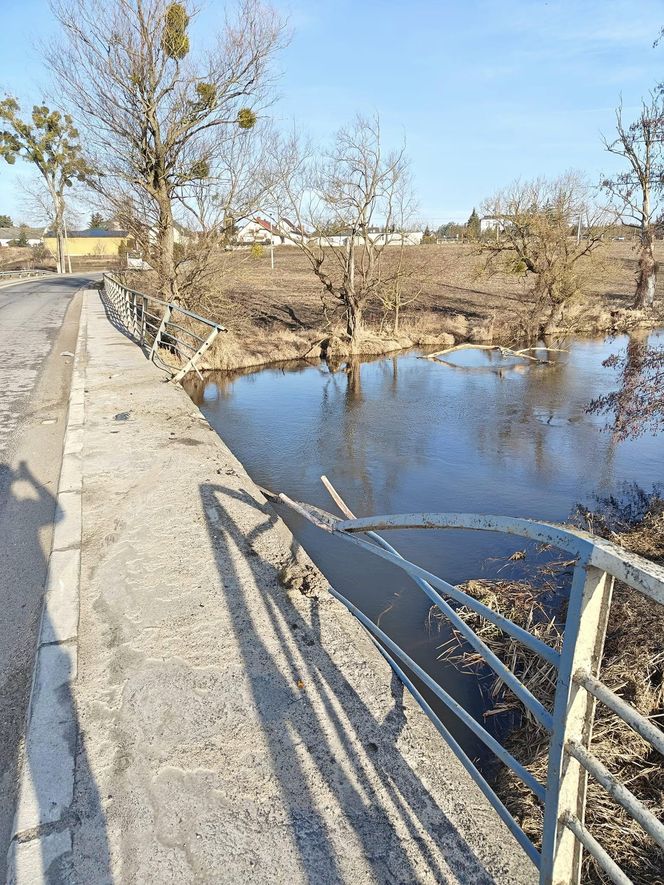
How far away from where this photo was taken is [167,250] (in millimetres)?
16219

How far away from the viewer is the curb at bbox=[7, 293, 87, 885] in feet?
6.57

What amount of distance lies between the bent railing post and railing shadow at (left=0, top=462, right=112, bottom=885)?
1.45 m

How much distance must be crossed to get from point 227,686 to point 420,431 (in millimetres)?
8734

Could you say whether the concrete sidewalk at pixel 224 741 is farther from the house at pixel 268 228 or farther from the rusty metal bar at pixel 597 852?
the house at pixel 268 228

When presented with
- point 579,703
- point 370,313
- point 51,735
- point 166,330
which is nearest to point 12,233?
point 370,313

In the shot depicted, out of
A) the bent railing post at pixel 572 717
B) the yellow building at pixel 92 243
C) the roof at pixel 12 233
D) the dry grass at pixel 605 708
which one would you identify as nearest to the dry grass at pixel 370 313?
the dry grass at pixel 605 708

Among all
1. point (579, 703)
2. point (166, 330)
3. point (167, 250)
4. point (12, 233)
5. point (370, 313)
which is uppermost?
point (12, 233)

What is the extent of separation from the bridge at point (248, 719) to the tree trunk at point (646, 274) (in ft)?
80.1

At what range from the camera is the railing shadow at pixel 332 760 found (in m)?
2.02

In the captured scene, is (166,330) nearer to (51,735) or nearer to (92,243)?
(51,735)

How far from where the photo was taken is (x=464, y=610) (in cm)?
510

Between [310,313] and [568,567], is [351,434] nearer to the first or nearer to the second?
[568,567]

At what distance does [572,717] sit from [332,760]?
49.5 inches

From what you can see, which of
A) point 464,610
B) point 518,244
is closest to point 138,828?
point 464,610
